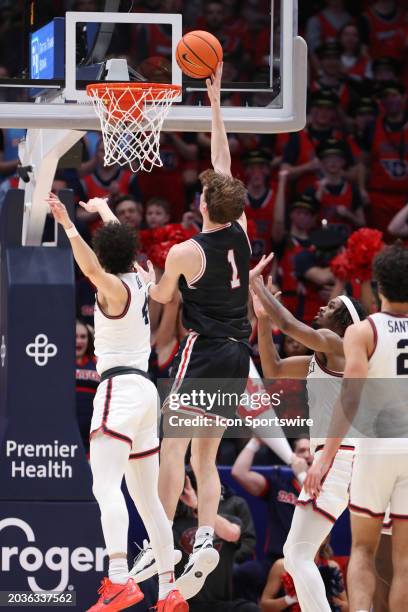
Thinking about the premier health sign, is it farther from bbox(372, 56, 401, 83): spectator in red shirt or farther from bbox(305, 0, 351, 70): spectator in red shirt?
bbox(372, 56, 401, 83): spectator in red shirt

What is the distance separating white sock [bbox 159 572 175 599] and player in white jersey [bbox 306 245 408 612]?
3.40ft

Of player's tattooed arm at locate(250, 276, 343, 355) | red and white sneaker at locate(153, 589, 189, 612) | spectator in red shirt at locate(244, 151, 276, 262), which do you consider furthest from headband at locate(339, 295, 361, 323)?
spectator in red shirt at locate(244, 151, 276, 262)

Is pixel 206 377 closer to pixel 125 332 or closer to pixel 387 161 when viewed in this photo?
pixel 125 332

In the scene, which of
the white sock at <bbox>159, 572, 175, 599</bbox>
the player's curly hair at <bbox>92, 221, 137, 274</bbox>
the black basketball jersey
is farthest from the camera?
the player's curly hair at <bbox>92, 221, 137, 274</bbox>

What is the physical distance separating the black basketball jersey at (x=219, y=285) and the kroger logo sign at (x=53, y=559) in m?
1.91

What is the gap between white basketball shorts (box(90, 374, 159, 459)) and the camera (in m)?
7.29

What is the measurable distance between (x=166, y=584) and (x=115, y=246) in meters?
1.86

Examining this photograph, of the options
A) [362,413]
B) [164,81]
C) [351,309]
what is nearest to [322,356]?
[351,309]

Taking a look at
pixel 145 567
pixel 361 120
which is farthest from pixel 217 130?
pixel 361 120

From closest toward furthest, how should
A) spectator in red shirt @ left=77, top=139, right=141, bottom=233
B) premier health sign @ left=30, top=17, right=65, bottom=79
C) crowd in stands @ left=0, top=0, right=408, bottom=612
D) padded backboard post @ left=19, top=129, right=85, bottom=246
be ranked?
premier health sign @ left=30, top=17, right=65, bottom=79 < padded backboard post @ left=19, top=129, right=85, bottom=246 < crowd in stands @ left=0, top=0, right=408, bottom=612 < spectator in red shirt @ left=77, top=139, right=141, bottom=233

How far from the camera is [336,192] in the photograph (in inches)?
482

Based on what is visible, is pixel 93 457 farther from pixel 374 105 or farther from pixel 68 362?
pixel 374 105

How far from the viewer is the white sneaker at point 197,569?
7324 millimetres

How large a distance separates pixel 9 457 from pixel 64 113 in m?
2.20
